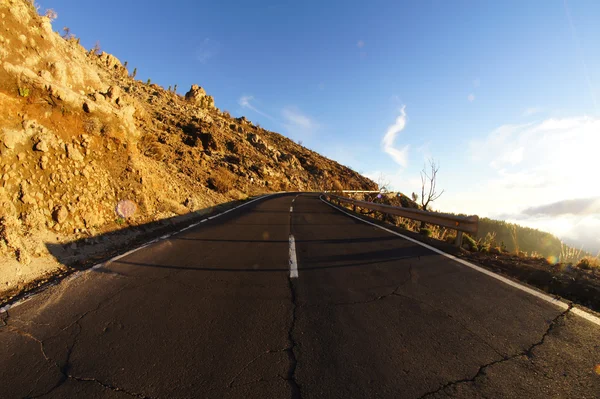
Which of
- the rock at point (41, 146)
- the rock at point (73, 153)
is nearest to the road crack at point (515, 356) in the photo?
the rock at point (41, 146)

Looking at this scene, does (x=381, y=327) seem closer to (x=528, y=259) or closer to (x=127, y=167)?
(x=528, y=259)

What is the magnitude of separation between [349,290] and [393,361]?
1614 millimetres

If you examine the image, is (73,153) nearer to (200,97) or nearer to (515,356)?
(515,356)

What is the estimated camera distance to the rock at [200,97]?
59450 millimetres

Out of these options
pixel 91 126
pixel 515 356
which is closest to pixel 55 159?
pixel 91 126

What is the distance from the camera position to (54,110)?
7812 mm

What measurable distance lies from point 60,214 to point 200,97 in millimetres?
63421

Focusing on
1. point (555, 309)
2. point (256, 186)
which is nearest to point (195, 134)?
point (256, 186)

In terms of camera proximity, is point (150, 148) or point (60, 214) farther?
point (150, 148)

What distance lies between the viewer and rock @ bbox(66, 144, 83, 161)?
760 centimetres

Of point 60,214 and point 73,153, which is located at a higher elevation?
point 73,153

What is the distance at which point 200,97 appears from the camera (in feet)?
204

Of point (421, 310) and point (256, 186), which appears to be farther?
point (256, 186)

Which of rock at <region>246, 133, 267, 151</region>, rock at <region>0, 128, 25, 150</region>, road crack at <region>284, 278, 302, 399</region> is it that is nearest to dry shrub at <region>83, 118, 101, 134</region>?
rock at <region>0, 128, 25, 150</region>
